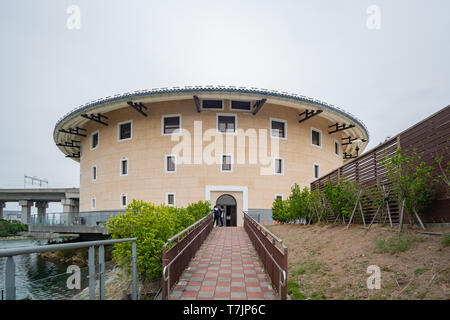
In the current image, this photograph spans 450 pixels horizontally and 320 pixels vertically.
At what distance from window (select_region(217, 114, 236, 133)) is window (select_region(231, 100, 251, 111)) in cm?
74

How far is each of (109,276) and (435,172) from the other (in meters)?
6.55

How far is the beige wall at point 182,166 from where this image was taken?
2184cm

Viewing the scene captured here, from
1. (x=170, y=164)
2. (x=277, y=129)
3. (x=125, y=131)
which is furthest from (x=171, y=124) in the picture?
(x=277, y=129)

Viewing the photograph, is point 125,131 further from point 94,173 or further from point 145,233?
point 145,233

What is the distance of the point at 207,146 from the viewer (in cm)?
2186

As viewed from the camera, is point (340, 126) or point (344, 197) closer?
point (344, 197)

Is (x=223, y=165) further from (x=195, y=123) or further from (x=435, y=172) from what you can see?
(x=435, y=172)

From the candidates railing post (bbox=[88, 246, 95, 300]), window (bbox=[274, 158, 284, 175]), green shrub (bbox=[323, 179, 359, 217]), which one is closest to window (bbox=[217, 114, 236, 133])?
window (bbox=[274, 158, 284, 175])

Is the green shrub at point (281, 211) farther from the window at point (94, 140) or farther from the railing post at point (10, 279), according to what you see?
the window at point (94, 140)

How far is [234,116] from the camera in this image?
2248cm

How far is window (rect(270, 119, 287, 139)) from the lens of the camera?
75.2 feet

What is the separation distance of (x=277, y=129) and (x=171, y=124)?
25.9 feet
